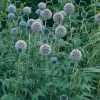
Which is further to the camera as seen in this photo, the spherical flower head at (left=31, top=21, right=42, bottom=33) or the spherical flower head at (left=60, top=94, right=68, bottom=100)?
the spherical flower head at (left=31, top=21, right=42, bottom=33)

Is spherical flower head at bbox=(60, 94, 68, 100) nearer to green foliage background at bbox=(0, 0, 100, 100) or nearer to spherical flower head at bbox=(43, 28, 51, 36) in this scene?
green foliage background at bbox=(0, 0, 100, 100)

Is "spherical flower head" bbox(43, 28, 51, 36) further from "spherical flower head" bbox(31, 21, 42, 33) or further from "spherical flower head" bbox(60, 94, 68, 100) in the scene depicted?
"spherical flower head" bbox(60, 94, 68, 100)

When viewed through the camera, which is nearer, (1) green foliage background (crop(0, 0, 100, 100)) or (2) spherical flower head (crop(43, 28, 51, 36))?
(1) green foliage background (crop(0, 0, 100, 100))

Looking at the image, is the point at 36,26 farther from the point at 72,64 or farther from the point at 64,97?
the point at 64,97

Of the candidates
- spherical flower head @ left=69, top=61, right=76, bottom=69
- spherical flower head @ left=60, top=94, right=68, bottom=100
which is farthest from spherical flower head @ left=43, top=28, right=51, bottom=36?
spherical flower head @ left=60, top=94, right=68, bottom=100

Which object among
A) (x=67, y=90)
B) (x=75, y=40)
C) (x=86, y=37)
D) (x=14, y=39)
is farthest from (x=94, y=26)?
(x=67, y=90)

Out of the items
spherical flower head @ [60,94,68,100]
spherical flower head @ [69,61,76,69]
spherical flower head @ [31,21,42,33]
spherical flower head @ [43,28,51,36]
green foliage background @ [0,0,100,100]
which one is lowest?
spherical flower head @ [60,94,68,100]

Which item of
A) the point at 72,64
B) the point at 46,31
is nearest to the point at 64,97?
the point at 72,64

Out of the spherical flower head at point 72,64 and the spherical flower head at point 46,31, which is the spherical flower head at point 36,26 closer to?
the spherical flower head at point 46,31

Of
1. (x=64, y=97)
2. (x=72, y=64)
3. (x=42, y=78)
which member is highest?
(x=72, y=64)

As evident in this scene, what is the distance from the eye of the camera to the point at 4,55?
130 inches

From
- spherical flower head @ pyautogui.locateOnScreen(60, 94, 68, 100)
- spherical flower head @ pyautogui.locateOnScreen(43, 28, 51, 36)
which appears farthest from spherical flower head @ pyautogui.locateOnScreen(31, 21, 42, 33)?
spherical flower head @ pyautogui.locateOnScreen(60, 94, 68, 100)

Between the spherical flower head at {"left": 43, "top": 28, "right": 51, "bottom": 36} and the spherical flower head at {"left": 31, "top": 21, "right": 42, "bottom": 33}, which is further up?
the spherical flower head at {"left": 31, "top": 21, "right": 42, "bottom": 33}

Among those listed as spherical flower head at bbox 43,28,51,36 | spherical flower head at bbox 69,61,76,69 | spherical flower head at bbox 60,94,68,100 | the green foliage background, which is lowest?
spherical flower head at bbox 60,94,68,100
